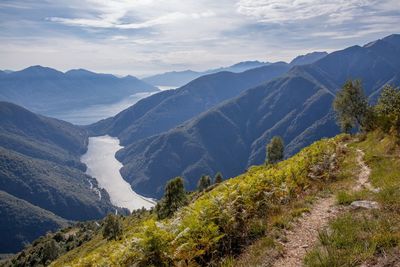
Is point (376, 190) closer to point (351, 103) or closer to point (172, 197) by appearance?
point (172, 197)

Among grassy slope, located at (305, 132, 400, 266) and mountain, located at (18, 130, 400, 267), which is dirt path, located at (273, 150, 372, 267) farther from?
grassy slope, located at (305, 132, 400, 266)

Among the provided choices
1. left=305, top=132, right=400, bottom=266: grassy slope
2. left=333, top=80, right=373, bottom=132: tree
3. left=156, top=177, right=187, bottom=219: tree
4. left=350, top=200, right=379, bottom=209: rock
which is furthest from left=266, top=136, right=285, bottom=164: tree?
left=350, top=200, right=379, bottom=209: rock

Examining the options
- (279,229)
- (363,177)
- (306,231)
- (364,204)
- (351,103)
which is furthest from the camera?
(351,103)

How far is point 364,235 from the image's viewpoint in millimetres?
10594

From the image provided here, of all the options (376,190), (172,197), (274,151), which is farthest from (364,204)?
(274,151)

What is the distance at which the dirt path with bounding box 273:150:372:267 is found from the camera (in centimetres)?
1085

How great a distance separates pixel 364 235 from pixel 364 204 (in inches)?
154

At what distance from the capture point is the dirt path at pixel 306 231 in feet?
35.6

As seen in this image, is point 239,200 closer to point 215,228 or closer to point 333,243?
point 215,228

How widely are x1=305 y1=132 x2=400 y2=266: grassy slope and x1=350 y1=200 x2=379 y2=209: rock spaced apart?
0.72 feet

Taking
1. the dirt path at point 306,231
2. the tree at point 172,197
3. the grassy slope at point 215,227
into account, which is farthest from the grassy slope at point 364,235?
the tree at point 172,197

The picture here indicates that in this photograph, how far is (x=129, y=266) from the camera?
448 inches

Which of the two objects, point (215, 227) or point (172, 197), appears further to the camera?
point (172, 197)

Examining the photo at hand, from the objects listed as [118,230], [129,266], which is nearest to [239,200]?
[129,266]
